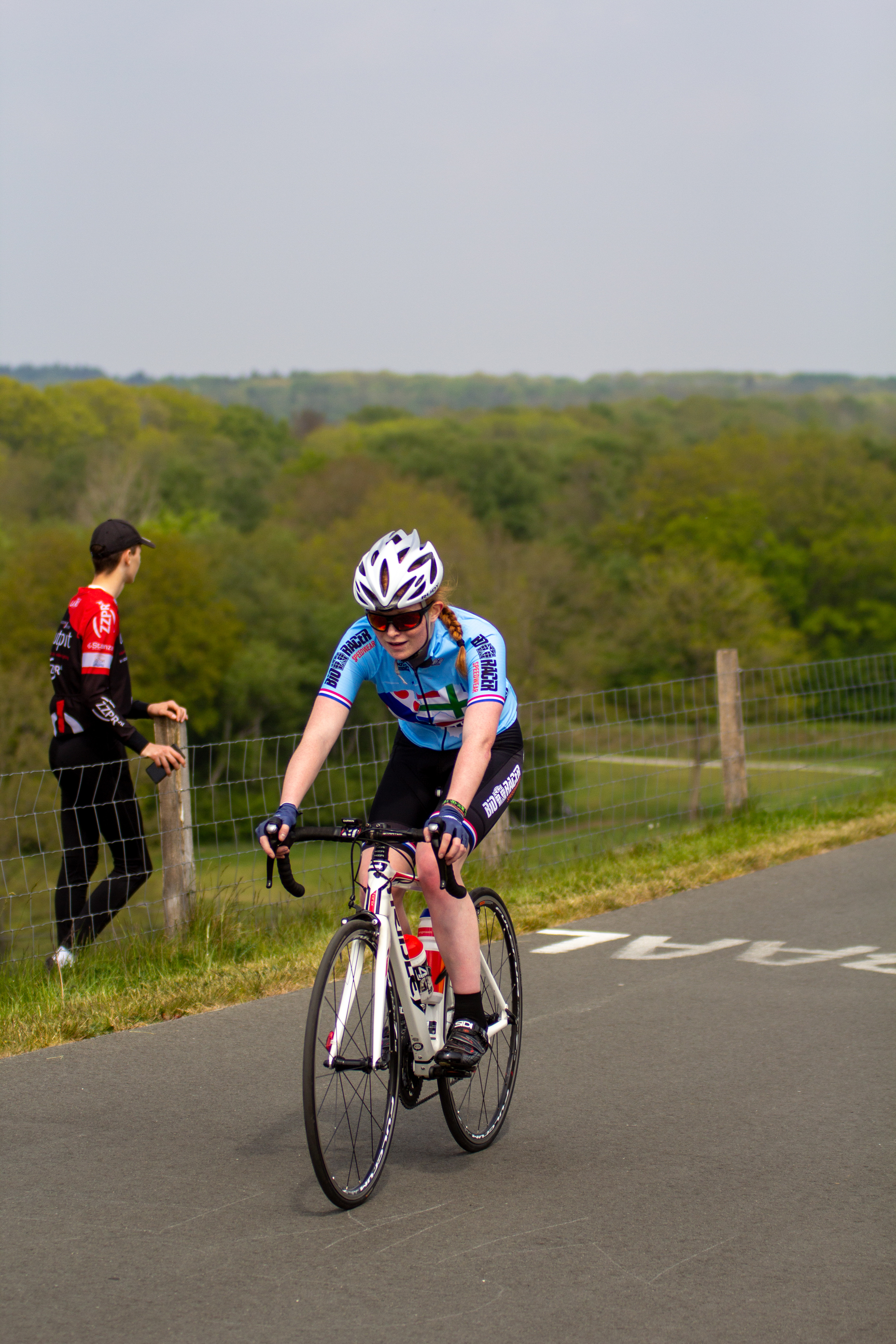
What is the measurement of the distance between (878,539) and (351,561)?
2538 cm

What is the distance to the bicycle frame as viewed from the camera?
161 inches

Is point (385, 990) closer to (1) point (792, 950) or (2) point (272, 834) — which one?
(2) point (272, 834)

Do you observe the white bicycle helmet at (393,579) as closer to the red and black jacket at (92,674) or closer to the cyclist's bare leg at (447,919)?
the cyclist's bare leg at (447,919)

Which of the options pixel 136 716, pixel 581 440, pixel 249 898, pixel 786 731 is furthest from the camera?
pixel 581 440

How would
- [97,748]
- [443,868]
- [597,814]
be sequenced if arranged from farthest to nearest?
[597,814]
[97,748]
[443,868]

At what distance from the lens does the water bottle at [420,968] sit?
441cm

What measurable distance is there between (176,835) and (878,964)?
3.42 m

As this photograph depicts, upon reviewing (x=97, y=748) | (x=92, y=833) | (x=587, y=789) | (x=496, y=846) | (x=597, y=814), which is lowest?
(x=597, y=814)

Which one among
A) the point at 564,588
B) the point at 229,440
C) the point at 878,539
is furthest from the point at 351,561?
the point at 229,440

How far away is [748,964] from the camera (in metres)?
7.14

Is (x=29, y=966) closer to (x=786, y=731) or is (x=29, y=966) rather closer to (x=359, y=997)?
(x=359, y=997)

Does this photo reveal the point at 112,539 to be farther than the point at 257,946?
No

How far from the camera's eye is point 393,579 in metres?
4.18

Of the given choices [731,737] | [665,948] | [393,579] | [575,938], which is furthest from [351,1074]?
[731,737]
